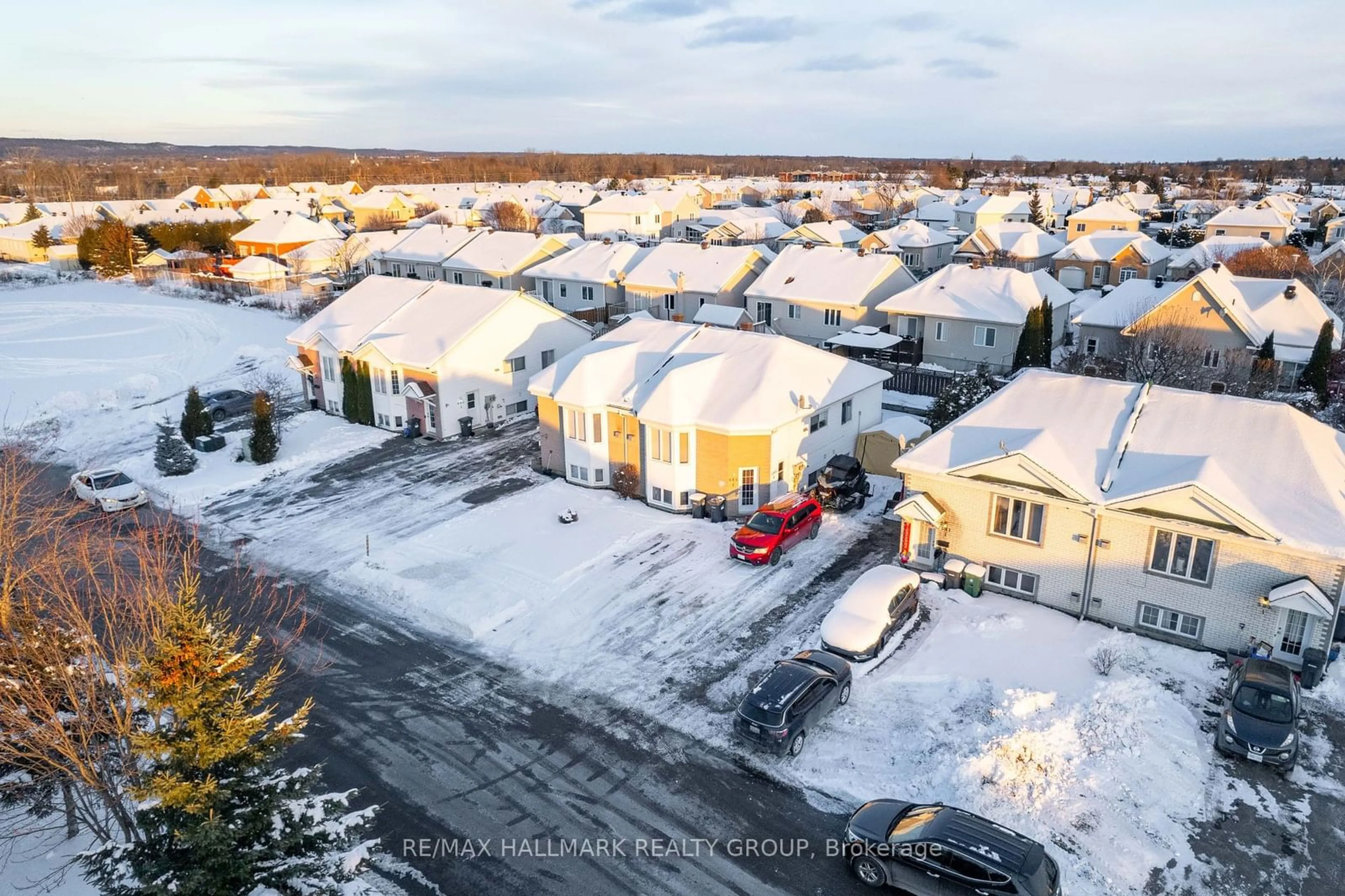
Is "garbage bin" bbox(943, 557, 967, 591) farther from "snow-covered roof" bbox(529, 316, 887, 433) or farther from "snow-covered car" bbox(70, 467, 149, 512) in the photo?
"snow-covered car" bbox(70, 467, 149, 512)

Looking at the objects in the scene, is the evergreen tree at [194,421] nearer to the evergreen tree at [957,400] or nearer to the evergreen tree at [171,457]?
the evergreen tree at [171,457]

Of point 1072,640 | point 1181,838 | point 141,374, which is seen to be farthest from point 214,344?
point 1181,838

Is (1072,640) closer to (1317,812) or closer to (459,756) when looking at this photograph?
(1317,812)

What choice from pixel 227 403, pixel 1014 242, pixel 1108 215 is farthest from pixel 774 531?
pixel 1108 215

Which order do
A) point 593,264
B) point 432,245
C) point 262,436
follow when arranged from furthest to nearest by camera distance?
point 432,245
point 593,264
point 262,436

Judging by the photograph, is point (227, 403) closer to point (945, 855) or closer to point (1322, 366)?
point (945, 855)

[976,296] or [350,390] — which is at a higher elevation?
[976,296]

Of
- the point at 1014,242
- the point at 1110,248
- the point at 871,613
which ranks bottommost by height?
the point at 871,613

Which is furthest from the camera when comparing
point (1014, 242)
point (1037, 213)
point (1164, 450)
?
point (1037, 213)
